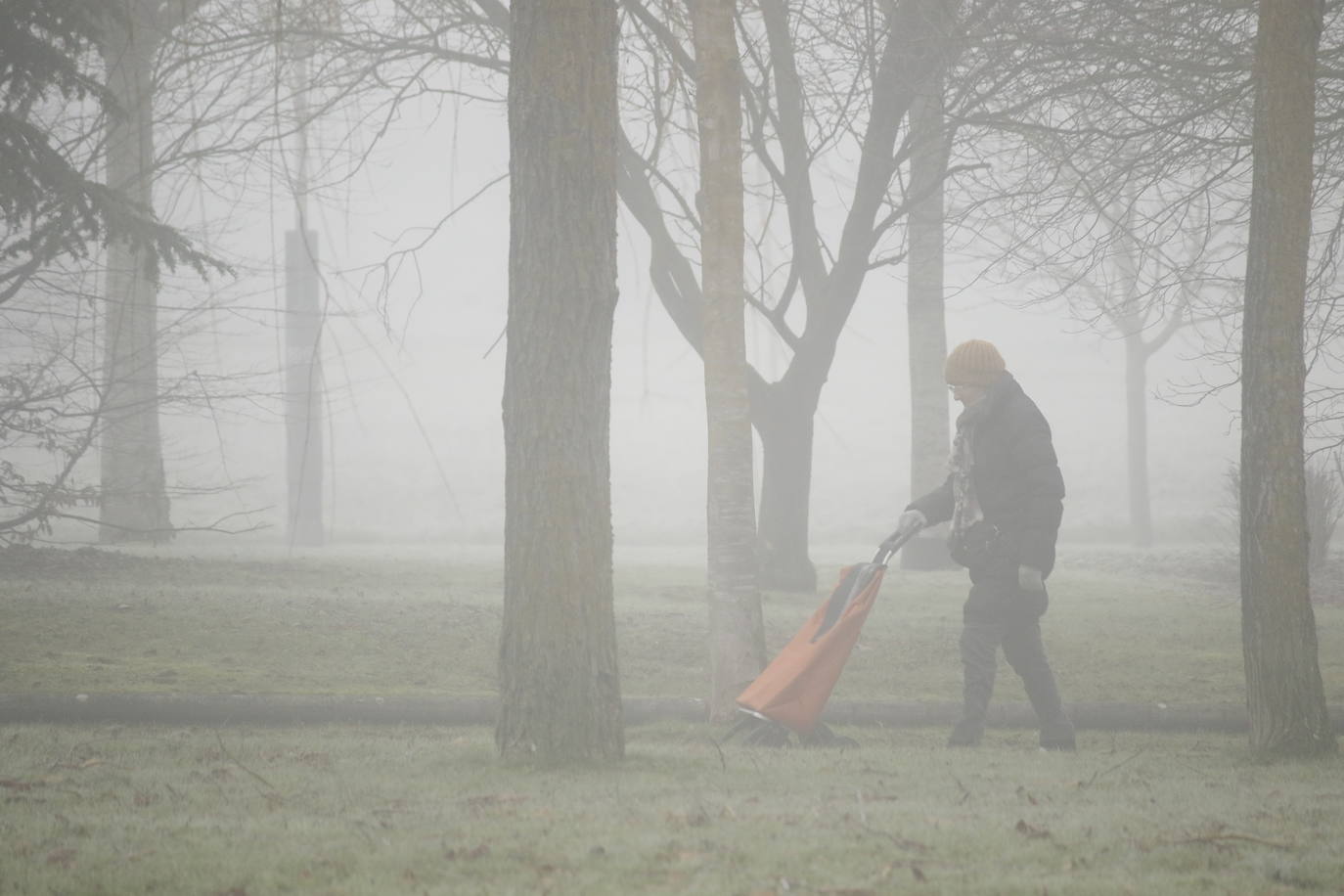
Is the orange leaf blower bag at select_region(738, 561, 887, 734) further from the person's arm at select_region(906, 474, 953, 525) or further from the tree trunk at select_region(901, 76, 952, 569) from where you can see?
the tree trunk at select_region(901, 76, 952, 569)

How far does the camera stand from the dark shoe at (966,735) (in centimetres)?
693

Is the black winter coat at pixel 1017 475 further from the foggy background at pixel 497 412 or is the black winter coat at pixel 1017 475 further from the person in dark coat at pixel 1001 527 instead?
the foggy background at pixel 497 412

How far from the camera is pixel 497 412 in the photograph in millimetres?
54594

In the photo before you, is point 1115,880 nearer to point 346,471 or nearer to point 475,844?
point 475,844

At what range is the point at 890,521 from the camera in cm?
3700

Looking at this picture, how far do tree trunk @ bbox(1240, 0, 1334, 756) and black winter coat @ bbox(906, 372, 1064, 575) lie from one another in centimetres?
95

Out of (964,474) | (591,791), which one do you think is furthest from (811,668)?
(591,791)

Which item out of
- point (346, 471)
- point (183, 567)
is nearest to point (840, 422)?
point (346, 471)

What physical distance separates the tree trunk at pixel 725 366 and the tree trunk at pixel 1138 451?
886 inches

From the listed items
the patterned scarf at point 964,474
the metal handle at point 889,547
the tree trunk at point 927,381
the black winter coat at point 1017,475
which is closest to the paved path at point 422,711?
the metal handle at point 889,547

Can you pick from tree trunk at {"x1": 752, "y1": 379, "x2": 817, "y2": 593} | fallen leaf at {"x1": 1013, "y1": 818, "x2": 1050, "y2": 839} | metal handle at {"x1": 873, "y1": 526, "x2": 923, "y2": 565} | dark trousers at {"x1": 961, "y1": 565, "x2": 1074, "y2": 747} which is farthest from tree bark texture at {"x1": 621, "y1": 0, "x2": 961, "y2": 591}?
fallen leaf at {"x1": 1013, "y1": 818, "x2": 1050, "y2": 839}

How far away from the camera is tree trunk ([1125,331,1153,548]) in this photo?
29609 millimetres

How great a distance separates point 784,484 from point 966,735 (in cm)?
821

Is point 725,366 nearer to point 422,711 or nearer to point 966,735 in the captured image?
point 966,735
